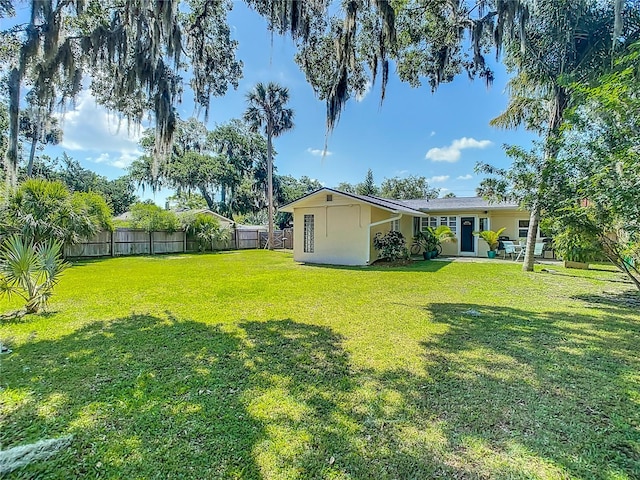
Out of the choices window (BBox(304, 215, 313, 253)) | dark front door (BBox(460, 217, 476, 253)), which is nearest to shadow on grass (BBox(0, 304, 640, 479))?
window (BBox(304, 215, 313, 253))

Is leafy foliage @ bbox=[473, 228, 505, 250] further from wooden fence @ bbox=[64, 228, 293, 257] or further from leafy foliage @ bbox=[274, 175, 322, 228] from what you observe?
leafy foliage @ bbox=[274, 175, 322, 228]

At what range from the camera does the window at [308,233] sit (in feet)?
43.6

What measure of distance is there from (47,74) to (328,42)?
16.3ft

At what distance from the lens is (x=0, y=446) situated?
2012mm

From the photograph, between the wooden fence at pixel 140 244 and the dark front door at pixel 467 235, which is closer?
the wooden fence at pixel 140 244

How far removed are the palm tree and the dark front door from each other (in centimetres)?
1169

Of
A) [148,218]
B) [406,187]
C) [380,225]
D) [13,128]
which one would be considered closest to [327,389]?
[13,128]

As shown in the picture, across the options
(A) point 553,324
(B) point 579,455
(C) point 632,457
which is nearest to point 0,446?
(B) point 579,455

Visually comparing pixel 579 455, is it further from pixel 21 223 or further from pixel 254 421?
pixel 21 223

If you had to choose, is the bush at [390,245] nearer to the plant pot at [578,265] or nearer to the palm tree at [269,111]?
the plant pot at [578,265]

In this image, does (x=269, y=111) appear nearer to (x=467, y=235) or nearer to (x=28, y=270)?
(x=467, y=235)

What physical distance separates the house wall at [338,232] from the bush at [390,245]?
2.01 feet

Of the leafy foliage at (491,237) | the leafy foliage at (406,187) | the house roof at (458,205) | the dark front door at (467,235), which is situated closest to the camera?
the leafy foliage at (491,237)

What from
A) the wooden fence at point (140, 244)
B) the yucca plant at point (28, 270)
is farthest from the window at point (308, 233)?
the yucca plant at point (28, 270)
